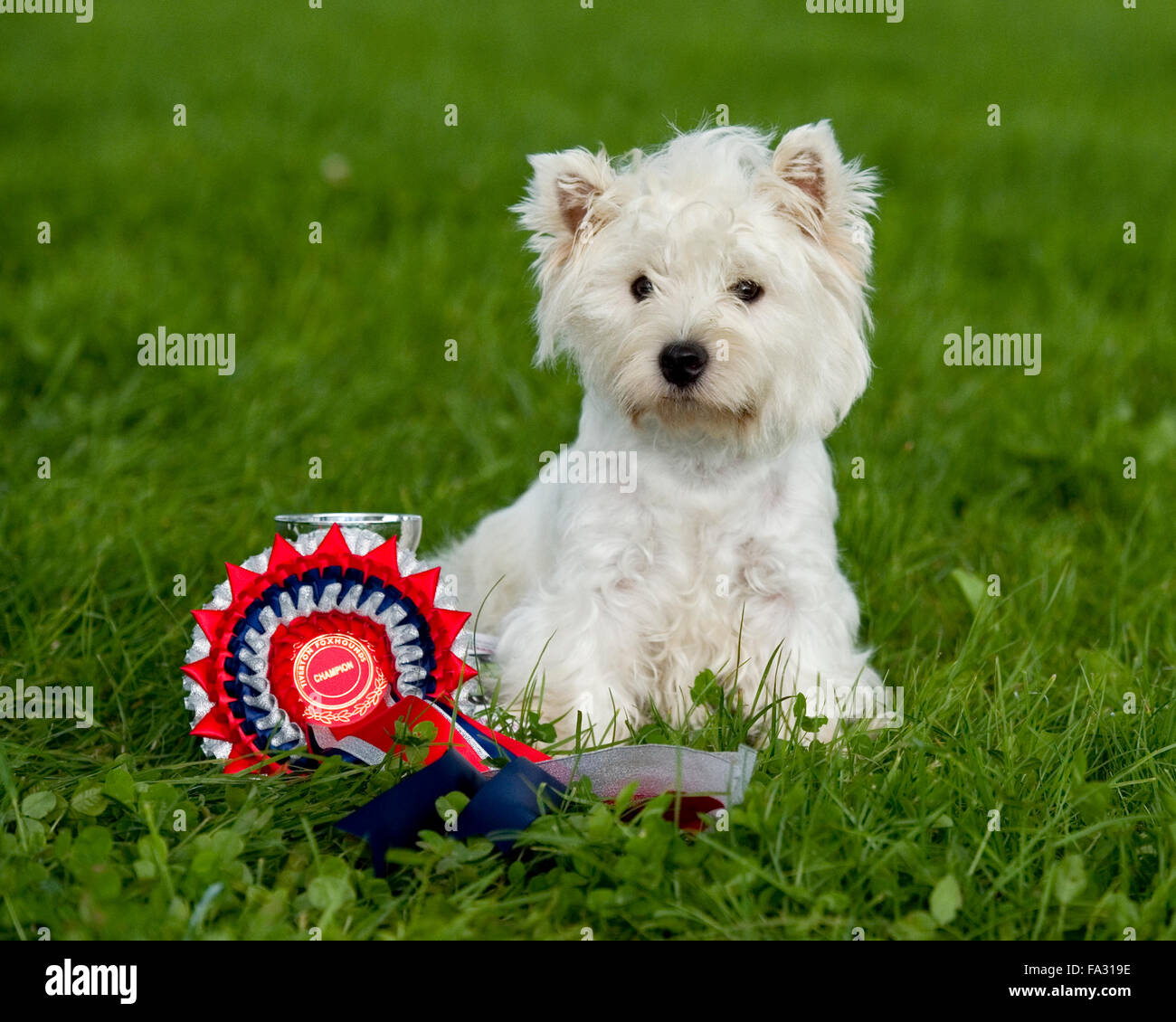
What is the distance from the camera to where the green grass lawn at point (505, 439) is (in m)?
2.75

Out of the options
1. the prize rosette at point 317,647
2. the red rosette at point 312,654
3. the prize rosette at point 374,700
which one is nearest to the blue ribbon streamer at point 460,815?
the prize rosette at point 374,700

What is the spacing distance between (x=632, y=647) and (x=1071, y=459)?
102 inches

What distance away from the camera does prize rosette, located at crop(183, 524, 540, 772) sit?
346 centimetres

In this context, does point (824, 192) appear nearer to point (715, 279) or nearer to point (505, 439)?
point (715, 279)

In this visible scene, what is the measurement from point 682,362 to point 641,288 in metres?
0.32

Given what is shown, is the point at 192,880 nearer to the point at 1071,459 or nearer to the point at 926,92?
the point at 1071,459

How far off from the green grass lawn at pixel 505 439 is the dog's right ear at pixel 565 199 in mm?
1426

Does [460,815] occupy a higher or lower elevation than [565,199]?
lower

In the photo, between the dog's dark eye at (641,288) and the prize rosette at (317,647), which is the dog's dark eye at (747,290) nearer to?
the dog's dark eye at (641,288)

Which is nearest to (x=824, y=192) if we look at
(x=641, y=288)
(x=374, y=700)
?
(x=641, y=288)

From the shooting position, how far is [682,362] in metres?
3.46

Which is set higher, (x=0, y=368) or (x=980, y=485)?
(x=0, y=368)

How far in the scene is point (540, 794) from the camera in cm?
294

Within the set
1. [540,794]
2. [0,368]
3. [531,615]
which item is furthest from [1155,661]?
[0,368]
